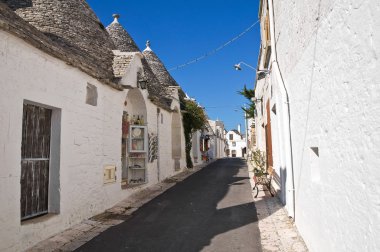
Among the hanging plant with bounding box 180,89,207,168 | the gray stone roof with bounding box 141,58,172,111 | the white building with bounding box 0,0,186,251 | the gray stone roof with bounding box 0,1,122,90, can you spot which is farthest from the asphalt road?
the hanging plant with bounding box 180,89,207,168

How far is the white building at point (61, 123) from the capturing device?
502cm

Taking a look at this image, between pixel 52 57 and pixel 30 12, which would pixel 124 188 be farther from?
pixel 30 12

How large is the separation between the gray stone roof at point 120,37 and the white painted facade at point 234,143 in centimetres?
5980

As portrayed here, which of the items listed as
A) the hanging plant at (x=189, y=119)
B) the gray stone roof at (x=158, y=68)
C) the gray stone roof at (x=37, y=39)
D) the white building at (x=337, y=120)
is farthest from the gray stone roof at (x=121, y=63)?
the hanging plant at (x=189, y=119)

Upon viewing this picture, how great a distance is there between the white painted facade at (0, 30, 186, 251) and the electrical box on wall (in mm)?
140

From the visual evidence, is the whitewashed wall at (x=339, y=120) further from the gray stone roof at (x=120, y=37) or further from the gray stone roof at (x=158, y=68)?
the gray stone roof at (x=158, y=68)

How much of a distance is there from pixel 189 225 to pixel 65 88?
3.89m

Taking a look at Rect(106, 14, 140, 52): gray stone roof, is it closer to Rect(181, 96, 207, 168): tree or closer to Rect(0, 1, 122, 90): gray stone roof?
Rect(181, 96, 207, 168): tree

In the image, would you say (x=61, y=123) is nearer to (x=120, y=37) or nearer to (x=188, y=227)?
(x=188, y=227)

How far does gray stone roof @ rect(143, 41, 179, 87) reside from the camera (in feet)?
68.0

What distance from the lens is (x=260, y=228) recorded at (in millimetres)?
6336

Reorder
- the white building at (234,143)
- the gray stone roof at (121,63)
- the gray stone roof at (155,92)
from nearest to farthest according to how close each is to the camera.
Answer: the gray stone roof at (121,63) → the gray stone roof at (155,92) → the white building at (234,143)

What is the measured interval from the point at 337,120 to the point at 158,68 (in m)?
18.8

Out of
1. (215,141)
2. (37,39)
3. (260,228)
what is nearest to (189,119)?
(260,228)
